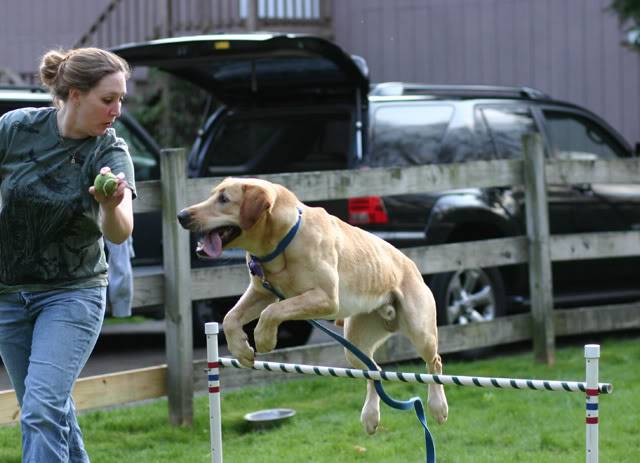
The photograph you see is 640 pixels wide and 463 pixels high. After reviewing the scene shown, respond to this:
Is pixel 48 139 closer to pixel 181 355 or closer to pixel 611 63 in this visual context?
pixel 181 355

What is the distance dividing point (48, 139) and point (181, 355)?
9.58 ft

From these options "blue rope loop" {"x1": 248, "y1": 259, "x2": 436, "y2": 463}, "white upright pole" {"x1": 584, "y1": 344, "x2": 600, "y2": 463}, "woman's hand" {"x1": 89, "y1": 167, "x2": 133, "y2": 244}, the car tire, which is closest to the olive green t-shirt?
"woman's hand" {"x1": 89, "y1": 167, "x2": 133, "y2": 244}

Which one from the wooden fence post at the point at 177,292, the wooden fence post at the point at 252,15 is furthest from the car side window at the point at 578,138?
the wooden fence post at the point at 252,15

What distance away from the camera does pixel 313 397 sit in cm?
771

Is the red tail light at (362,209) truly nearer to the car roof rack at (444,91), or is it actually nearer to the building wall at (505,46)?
the car roof rack at (444,91)

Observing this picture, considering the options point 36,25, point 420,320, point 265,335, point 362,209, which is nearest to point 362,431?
point 420,320

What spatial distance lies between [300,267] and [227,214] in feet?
1.14

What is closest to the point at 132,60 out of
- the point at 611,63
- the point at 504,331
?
the point at 504,331

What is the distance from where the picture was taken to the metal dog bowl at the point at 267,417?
688 centimetres

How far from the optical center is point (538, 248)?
8.81 metres

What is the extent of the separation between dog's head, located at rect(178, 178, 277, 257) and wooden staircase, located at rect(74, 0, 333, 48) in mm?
13180

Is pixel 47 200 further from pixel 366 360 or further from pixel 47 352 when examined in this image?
pixel 366 360

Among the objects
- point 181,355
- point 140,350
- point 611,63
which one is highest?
point 611,63

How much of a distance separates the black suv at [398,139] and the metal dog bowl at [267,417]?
1.51 meters
